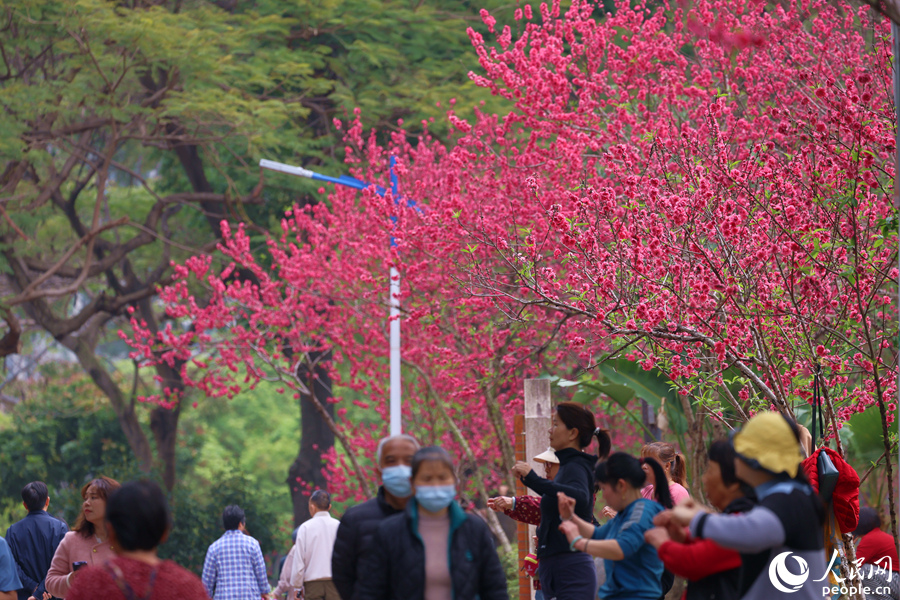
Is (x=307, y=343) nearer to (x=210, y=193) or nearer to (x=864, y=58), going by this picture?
(x=210, y=193)

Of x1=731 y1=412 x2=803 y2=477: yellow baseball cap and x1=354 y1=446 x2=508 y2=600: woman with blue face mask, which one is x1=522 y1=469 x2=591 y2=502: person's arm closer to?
x1=354 y1=446 x2=508 y2=600: woman with blue face mask

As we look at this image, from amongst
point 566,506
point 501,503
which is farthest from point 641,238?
point 566,506

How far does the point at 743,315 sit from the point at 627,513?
10.2 ft

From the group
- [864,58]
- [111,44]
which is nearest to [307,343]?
[111,44]

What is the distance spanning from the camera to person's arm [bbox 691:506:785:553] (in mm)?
3656

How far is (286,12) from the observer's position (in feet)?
61.2

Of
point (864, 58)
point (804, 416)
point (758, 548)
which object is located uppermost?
point (864, 58)

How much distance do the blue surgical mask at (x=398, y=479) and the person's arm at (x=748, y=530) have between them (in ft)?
5.28

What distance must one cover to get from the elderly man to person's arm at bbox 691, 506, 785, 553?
6082 mm

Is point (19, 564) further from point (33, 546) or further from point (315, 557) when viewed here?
point (315, 557)

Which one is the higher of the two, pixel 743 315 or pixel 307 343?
pixel 307 343

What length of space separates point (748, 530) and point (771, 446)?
35cm

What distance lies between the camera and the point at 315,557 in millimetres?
9352

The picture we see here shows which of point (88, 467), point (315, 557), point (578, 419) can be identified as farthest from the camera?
point (88, 467)
